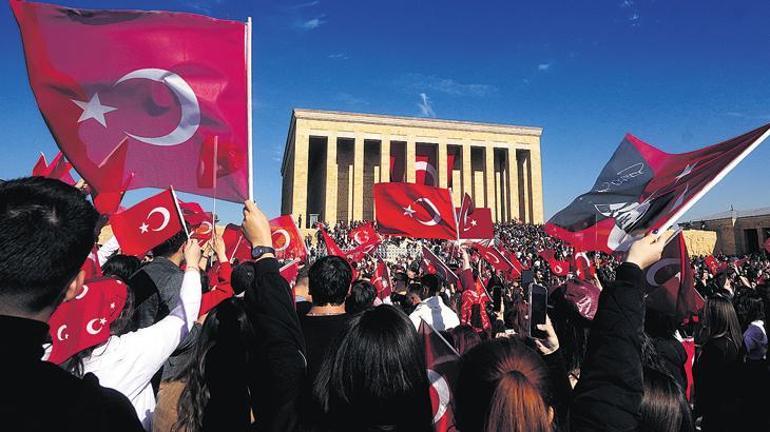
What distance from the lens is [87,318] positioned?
194 centimetres

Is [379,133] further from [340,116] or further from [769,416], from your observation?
[769,416]

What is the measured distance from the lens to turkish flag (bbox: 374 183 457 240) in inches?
301

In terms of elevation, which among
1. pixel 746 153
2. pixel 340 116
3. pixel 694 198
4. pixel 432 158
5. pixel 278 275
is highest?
pixel 340 116

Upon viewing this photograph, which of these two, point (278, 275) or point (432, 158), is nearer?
→ point (278, 275)

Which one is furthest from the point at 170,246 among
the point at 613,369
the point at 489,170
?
the point at 489,170

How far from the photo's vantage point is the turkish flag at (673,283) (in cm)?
310

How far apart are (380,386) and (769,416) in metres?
1.60

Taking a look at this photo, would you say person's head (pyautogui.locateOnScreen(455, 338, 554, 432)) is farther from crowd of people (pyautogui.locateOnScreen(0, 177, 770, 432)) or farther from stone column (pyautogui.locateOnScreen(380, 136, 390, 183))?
stone column (pyautogui.locateOnScreen(380, 136, 390, 183))

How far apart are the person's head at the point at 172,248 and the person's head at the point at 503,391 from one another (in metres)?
2.91

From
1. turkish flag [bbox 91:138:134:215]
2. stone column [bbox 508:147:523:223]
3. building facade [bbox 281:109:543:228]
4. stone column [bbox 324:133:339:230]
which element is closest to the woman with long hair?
turkish flag [bbox 91:138:134:215]

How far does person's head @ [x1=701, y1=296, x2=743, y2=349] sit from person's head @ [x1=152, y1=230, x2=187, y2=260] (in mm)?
4415

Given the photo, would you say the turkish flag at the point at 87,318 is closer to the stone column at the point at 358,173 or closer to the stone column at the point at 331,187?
the stone column at the point at 331,187

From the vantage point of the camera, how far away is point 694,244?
1507 inches

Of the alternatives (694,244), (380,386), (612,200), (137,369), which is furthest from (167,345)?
(694,244)
